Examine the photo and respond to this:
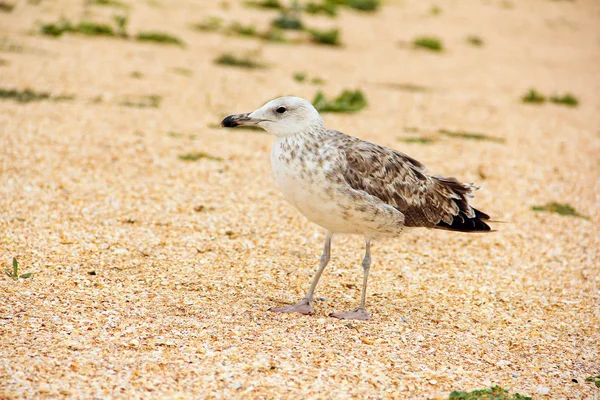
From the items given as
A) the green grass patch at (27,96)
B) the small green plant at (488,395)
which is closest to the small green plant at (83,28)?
the green grass patch at (27,96)

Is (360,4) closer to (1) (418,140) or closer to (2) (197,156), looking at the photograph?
(1) (418,140)

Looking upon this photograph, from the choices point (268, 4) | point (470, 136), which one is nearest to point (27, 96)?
point (470, 136)

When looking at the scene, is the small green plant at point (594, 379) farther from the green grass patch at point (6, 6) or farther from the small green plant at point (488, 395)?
the green grass patch at point (6, 6)

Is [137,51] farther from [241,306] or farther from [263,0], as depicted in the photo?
[241,306]

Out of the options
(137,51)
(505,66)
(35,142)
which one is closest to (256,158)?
(35,142)

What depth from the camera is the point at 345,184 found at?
4.84m

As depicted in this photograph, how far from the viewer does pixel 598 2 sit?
3119 centimetres

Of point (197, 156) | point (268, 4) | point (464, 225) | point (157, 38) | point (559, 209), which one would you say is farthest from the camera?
point (268, 4)

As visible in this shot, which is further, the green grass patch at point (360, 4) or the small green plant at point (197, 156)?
the green grass patch at point (360, 4)

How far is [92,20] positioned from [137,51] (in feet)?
6.82

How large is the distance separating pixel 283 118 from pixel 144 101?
622cm

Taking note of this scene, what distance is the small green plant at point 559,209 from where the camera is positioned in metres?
8.22

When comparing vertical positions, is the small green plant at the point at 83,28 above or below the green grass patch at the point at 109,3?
below

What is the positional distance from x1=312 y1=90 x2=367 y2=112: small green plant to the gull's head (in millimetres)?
5843
